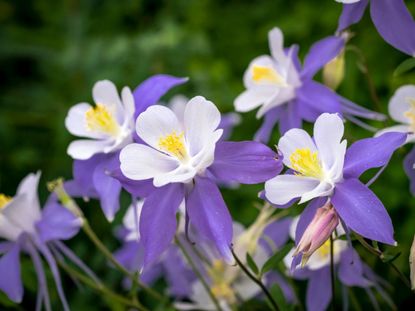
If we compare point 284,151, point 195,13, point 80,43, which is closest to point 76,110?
point 284,151

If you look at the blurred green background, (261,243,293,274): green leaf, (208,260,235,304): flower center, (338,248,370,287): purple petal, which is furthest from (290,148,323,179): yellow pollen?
the blurred green background

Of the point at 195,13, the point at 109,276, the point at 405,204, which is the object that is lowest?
the point at 405,204

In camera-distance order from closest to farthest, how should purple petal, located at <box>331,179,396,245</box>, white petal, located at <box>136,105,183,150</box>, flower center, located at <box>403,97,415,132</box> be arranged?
1. purple petal, located at <box>331,179,396,245</box>
2. white petal, located at <box>136,105,183,150</box>
3. flower center, located at <box>403,97,415,132</box>

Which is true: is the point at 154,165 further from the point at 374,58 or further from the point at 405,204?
the point at 374,58

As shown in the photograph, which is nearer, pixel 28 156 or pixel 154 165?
pixel 154 165

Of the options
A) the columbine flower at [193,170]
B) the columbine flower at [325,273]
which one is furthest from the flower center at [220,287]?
the columbine flower at [193,170]

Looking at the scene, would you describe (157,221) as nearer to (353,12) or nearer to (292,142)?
(292,142)

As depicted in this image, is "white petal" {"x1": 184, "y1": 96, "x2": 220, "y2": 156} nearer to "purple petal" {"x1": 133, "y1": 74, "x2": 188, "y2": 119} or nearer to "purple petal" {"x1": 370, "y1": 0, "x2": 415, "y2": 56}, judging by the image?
"purple petal" {"x1": 133, "y1": 74, "x2": 188, "y2": 119}
